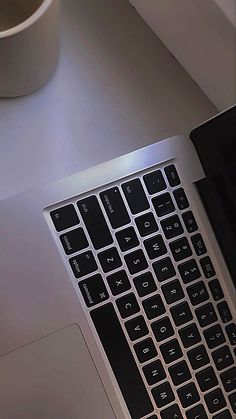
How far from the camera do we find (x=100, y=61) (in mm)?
606

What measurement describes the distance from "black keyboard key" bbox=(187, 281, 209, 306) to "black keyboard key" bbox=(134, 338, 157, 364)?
0.05 meters

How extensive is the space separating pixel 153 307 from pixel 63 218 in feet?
0.32

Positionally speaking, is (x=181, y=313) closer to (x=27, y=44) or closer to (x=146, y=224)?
(x=146, y=224)

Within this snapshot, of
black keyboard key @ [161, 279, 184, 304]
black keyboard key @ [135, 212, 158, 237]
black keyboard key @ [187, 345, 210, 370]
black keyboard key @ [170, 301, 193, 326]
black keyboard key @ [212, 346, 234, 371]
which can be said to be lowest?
black keyboard key @ [212, 346, 234, 371]

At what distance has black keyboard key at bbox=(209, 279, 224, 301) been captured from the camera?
572 mm

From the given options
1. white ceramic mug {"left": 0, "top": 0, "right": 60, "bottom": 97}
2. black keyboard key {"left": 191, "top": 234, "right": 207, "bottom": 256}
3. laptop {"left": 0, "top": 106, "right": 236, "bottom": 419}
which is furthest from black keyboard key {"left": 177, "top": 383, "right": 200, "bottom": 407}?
white ceramic mug {"left": 0, "top": 0, "right": 60, "bottom": 97}

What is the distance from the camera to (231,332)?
0.57 m

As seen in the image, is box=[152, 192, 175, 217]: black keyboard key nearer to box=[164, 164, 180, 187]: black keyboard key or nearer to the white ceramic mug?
box=[164, 164, 180, 187]: black keyboard key

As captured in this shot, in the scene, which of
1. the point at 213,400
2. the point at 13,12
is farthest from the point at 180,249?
the point at 13,12

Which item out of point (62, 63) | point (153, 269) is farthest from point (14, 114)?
point (153, 269)

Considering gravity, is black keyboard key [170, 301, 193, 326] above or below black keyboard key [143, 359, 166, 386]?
above

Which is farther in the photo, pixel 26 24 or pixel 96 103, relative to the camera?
pixel 96 103

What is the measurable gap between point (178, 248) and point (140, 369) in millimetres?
98

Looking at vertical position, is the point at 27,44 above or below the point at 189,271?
above
